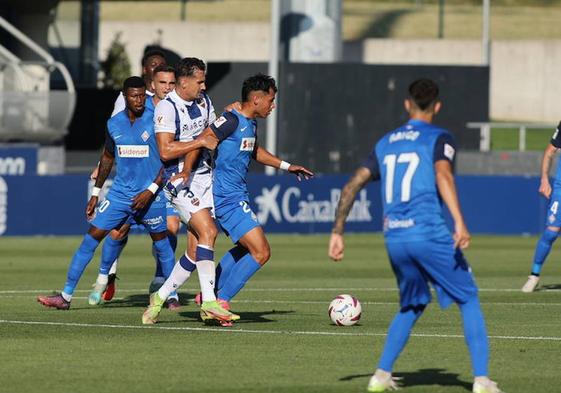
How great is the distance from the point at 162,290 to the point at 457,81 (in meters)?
21.5

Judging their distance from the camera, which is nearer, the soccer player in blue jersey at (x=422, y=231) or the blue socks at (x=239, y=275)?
the soccer player in blue jersey at (x=422, y=231)

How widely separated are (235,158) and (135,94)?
1.34m

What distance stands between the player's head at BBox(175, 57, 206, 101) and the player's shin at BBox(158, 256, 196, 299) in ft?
4.91

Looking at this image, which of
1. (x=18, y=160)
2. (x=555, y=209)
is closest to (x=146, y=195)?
(x=555, y=209)

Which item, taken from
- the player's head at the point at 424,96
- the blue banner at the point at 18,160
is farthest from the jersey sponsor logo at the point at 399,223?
the blue banner at the point at 18,160

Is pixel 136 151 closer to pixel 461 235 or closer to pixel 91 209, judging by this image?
pixel 91 209

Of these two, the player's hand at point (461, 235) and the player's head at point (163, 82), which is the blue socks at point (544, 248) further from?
the player's hand at point (461, 235)

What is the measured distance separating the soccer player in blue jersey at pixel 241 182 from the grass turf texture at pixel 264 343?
569 mm

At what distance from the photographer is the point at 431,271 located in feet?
32.2

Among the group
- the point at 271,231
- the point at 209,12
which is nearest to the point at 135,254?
the point at 271,231

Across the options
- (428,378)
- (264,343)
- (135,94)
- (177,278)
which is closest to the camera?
(428,378)

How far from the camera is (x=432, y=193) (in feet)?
32.3

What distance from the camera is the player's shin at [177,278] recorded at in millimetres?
13656

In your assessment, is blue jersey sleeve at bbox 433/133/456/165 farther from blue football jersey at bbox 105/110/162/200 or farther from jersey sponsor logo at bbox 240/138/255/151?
blue football jersey at bbox 105/110/162/200
